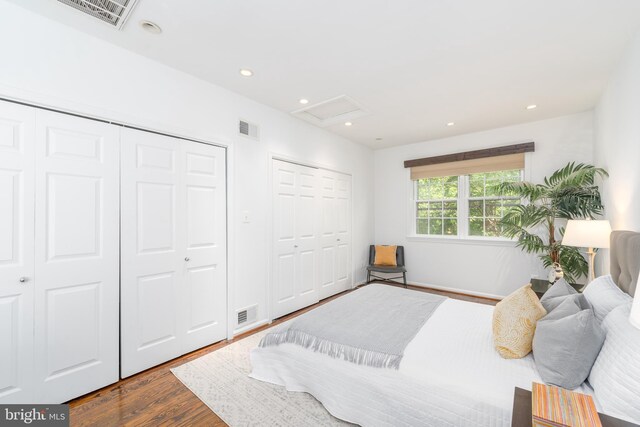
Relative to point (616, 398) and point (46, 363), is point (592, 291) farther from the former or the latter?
point (46, 363)

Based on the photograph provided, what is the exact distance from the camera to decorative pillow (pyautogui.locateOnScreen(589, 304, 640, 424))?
3.37 ft

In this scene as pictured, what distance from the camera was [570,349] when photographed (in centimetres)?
129

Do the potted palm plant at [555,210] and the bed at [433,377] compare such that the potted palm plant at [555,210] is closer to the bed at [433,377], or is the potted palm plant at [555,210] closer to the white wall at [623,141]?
the white wall at [623,141]

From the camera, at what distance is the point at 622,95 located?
227cm

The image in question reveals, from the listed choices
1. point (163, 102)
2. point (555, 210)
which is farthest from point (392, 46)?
point (555, 210)

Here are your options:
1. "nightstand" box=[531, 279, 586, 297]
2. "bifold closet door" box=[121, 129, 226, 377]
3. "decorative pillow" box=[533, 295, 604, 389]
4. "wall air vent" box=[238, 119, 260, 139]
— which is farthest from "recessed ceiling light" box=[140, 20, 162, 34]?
"nightstand" box=[531, 279, 586, 297]

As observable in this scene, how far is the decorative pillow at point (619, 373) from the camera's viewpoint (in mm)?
1027

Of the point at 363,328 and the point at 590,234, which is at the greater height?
the point at 590,234

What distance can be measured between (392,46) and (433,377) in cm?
227

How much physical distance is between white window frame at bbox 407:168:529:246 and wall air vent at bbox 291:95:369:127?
191 centimetres

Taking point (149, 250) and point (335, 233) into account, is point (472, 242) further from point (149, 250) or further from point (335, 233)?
point (149, 250)

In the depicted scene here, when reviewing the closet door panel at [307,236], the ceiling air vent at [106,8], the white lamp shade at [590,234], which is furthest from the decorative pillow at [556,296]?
the ceiling air vent at [106,8]

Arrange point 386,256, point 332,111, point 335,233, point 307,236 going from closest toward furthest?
point 332,111 < point 307,236 < point 335,233 < point 386,256

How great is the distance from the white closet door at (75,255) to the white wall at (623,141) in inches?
150
